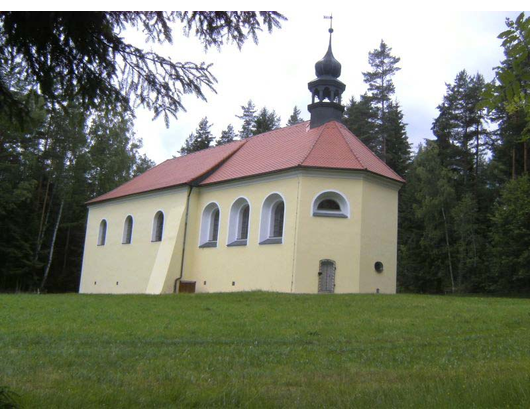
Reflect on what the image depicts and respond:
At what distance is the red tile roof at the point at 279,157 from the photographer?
22.9 metres

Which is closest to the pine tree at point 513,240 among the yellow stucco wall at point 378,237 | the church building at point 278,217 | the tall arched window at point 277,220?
the church building at point 278,217

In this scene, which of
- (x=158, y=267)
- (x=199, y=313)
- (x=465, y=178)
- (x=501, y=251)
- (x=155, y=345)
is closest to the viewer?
(x=155, y=345)

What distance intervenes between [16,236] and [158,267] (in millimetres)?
16115

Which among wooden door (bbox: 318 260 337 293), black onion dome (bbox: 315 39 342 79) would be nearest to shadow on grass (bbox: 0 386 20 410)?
wooden door (bbox: 318 260 337 293)

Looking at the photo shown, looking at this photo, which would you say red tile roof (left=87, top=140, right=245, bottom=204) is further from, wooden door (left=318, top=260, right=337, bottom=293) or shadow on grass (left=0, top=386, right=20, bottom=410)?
shadow on grass (left=0, top=386, right=20, bottom=410)

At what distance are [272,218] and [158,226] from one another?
776 cm

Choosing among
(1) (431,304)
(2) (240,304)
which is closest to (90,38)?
Result: (2) (240,304)

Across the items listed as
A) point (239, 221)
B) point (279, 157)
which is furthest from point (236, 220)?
point (279, 157)

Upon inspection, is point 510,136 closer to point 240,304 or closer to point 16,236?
point 240,304

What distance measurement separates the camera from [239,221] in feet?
83.1

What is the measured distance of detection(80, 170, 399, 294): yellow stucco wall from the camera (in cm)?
2172

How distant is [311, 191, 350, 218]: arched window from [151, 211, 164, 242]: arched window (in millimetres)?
9602

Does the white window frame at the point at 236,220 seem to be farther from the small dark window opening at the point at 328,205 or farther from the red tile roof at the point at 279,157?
the small dark window opening at the point at 328,205

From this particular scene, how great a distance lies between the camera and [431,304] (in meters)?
16.1
